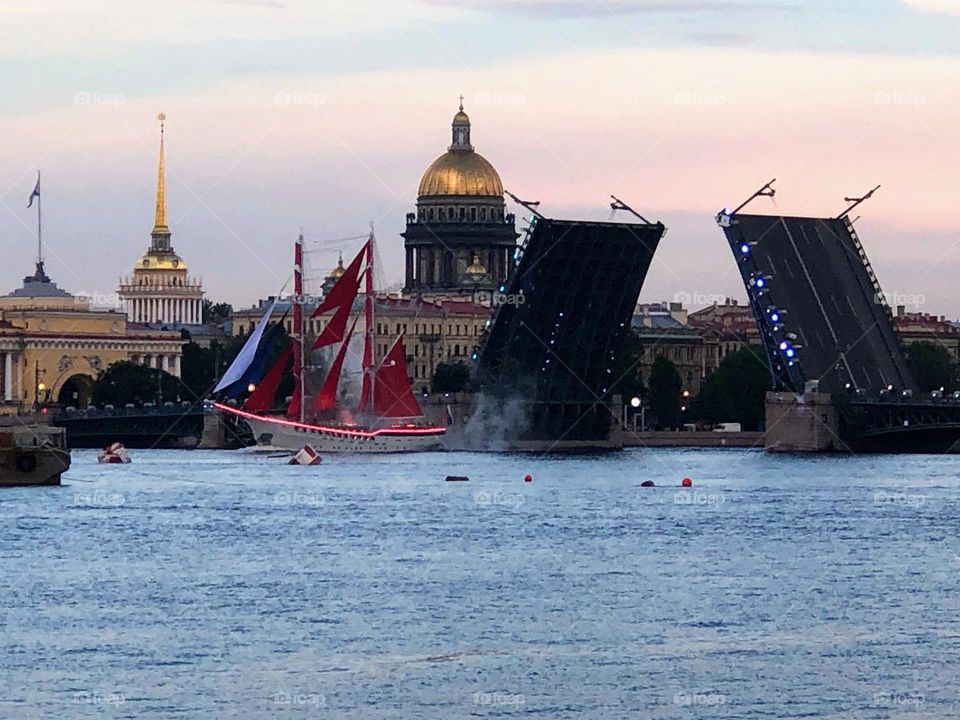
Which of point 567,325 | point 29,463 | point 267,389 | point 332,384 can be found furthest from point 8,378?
point 29,463

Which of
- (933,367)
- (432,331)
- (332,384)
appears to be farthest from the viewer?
(432,331)

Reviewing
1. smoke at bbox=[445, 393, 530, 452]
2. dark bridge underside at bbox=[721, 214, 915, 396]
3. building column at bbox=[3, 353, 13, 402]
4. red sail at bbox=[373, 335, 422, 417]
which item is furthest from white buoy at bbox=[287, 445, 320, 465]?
building column at bbox=[3, 353, 13, 402]

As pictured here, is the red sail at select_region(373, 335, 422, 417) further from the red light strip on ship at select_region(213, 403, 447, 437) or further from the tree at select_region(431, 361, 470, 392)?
the tree at select_region(431, 361, 470, 392)

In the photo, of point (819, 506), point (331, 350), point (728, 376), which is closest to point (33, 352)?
point (728, 376)

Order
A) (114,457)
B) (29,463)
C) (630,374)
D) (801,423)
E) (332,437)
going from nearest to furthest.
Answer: (29,463) → (114,457) → (332,437) → (801,423) → (630,374)

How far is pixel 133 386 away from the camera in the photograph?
89.9 meters

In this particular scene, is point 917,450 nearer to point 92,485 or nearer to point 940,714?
point 92,485

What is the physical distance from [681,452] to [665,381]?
15086mm

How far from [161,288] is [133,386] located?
54.8 metres

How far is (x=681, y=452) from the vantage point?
76438mm

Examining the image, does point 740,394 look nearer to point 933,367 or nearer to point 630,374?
point 630,374

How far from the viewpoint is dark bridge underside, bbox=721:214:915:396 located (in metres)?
60.6

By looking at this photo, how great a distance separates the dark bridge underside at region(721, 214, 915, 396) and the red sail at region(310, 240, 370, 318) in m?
8.35

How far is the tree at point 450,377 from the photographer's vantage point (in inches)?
3529
